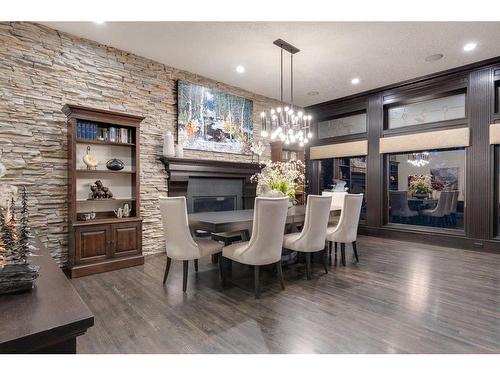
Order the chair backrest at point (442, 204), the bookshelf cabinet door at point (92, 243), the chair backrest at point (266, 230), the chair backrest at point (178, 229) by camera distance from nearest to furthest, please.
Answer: the chair backrest at point (266, 230) → the chair backrest at point (178, 229) → the bookshelf cabinet door at point (92, 243) → the chair backrest at point (442, 204)

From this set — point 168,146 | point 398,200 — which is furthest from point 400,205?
point 168,146

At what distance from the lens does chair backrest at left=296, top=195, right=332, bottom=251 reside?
315 centimetres


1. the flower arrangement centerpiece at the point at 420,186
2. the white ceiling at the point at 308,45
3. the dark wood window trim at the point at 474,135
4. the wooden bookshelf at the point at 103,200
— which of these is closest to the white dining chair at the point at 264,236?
the wooden bookshelf at the point at 103,200

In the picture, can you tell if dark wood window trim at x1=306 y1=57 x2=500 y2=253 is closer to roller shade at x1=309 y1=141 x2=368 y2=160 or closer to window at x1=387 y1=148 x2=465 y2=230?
window at x1=387 y1=148 x2=465 y2=230

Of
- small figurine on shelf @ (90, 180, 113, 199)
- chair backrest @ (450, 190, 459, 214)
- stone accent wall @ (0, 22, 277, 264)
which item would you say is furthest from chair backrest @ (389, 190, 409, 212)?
small figurine on shelf @ (90, 180, 113, 199)

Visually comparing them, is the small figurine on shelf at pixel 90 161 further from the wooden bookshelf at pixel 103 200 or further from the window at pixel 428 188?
the window at pixel 428 188

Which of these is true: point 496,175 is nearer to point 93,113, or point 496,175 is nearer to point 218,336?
point 218,336

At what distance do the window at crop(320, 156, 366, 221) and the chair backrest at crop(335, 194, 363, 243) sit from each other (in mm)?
2757

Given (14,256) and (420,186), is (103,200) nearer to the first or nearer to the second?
(14,256)

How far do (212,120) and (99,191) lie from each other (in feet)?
7.90

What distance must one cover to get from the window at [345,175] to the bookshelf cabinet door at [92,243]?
5.20 meters

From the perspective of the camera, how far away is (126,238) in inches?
151

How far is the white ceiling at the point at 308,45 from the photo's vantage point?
11.3 ft
